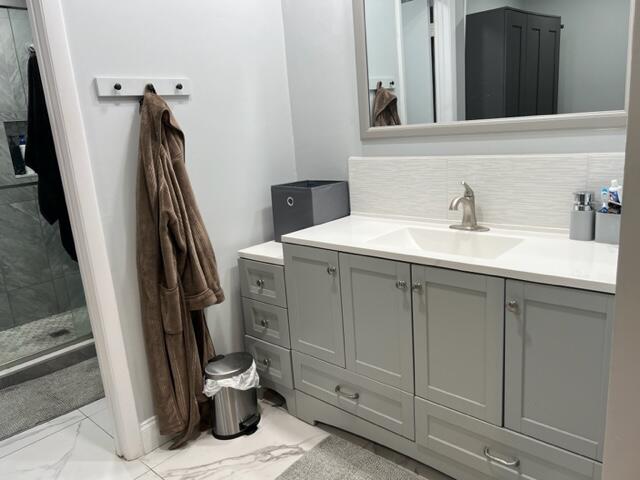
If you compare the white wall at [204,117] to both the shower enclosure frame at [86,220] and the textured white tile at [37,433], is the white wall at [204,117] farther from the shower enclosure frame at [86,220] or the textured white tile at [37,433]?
the textured white tile at [37,433]

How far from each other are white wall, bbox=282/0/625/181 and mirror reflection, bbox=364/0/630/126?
100 mm

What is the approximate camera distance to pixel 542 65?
5.68ft

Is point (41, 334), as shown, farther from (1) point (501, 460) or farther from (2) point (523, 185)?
(2) point (523, 185)

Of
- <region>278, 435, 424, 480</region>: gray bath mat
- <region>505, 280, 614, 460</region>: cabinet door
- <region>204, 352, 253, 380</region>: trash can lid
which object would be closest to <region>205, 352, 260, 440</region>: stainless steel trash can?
<region>204, 352, 253, 380</region>: trash can lid

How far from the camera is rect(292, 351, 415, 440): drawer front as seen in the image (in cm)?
182

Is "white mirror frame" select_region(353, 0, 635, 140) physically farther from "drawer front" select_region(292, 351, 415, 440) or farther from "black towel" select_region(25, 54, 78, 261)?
"black towel" select_region(25, 54, 78, 261)

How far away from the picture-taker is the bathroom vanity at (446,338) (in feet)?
4.50

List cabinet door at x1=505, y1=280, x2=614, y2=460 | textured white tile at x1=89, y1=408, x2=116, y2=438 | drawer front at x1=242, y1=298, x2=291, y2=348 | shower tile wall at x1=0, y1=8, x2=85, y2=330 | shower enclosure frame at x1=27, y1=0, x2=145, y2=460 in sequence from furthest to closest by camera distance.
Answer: shower tile wall at x1=0, y1=8, x2=85, y2=330 < textured white tile at x1=89, y1=408, x2=116, y2=438 < drawer front at x1=242, y1=298, x2=291, y2=348 < shower enclosure frame at x1=27, y1=0, x2=145, y2=460 < cabinet door at x1=505, y1=280, x2=614, y2=460

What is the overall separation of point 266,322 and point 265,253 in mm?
314

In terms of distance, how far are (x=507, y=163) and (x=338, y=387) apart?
1078mm

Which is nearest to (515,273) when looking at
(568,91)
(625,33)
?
(568,91)

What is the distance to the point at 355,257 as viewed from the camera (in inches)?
70.6

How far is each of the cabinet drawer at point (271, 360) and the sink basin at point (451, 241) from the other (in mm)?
675

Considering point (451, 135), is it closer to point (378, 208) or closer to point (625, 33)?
point (378, 208)
